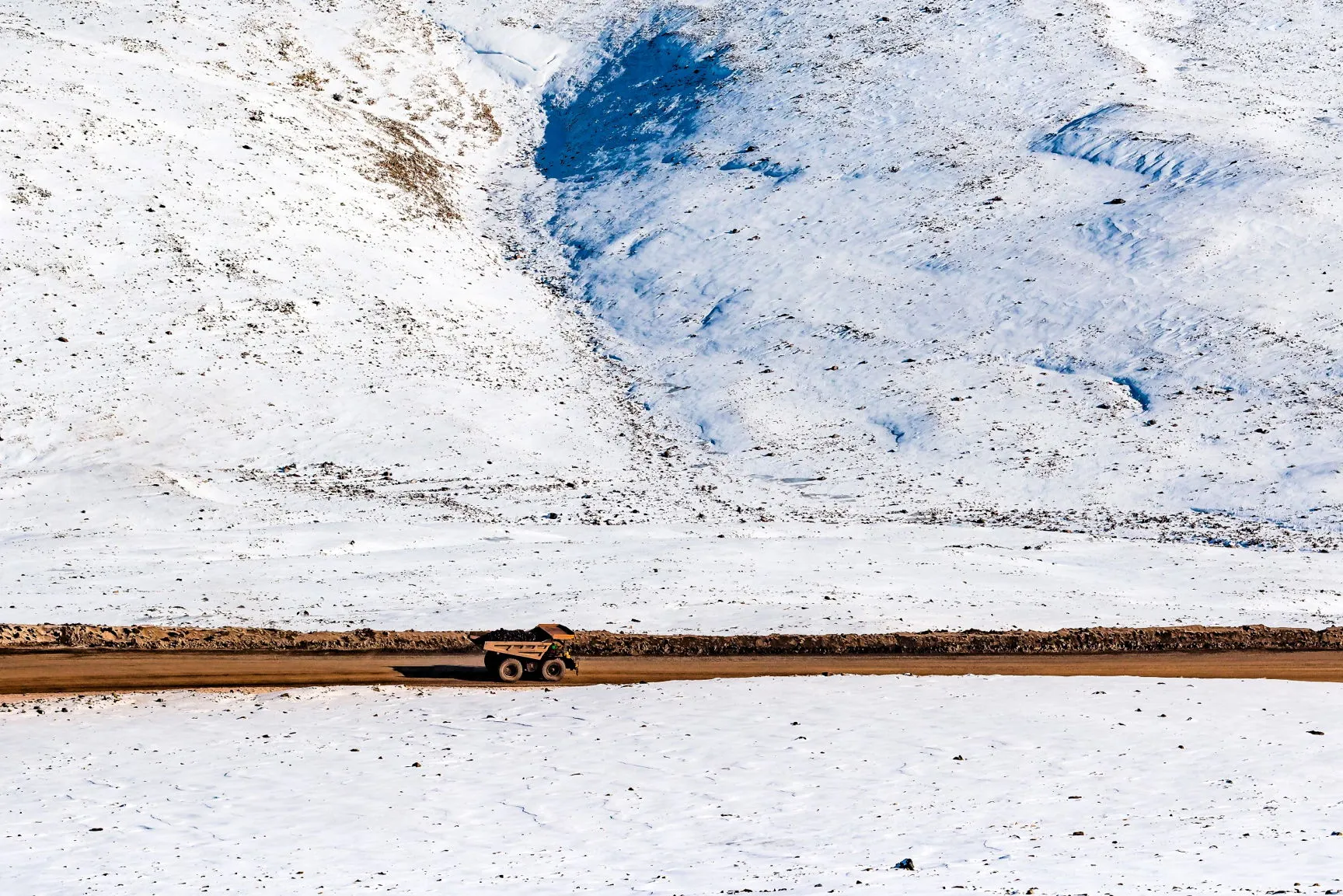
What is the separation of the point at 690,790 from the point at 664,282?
33.6 metres

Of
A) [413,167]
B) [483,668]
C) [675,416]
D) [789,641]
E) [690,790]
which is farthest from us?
[413,167]

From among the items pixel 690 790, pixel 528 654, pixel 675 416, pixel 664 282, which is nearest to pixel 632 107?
pixel 664 282

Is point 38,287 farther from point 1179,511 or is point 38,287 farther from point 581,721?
→ point 1179,511

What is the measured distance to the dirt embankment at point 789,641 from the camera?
25.7 meters

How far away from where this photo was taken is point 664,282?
5009cm

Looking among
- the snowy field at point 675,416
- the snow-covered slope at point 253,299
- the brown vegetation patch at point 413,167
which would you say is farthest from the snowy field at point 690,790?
the brown vegetation patch at point 413,167

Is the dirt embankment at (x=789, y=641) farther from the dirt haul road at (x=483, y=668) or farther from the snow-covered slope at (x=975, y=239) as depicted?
the snow-covered slope at (x=975, y=239)

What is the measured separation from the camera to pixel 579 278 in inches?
2018

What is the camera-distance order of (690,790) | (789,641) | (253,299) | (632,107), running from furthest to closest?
1. (632,107)
2. (253,299)
3. (789,641)
4. (690,790)

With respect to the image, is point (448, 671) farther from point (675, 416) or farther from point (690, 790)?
point (675, 416)

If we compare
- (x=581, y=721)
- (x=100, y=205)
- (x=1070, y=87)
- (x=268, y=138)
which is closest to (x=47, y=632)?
(x=581, y=721)

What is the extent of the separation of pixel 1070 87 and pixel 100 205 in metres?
39.2

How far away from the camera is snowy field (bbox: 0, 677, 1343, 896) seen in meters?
15.3

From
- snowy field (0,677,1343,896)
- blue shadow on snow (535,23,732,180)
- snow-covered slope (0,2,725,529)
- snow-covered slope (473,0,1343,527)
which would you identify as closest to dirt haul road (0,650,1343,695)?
snowy field (0,677,1343,896)
